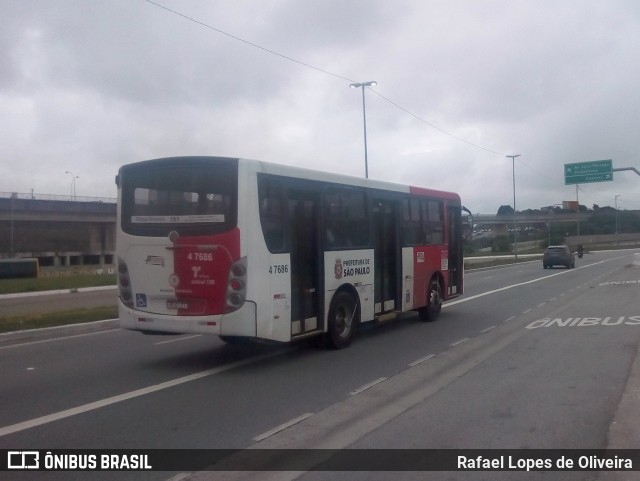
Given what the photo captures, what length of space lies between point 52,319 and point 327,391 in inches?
395

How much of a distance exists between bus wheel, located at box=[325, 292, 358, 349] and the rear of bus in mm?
2513

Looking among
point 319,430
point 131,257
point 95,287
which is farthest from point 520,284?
point 319,430

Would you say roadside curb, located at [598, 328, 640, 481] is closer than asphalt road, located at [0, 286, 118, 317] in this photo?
Yes

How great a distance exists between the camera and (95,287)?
3172cm

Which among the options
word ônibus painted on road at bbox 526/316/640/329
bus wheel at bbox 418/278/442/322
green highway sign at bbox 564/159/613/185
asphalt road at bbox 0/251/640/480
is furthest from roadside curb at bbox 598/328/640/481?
green highway sign at bbox 564/159/613/185

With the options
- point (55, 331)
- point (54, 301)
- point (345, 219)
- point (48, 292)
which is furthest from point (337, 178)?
point (48, 292)

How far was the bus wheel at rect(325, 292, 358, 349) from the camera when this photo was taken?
12375 millimetres

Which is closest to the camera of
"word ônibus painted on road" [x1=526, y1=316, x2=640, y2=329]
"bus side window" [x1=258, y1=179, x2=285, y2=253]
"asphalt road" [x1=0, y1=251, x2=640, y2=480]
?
"asphalt road" [x1=0, y1=251, x2=640, y2=480]

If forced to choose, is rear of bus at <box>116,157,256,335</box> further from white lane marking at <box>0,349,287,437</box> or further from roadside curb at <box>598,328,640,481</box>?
roadside curb at <box>598,328,640,481</box>

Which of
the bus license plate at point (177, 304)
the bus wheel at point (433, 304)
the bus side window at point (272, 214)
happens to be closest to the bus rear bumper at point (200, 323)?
the bus license plate at point (177, 304)

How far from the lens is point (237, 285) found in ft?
33.4

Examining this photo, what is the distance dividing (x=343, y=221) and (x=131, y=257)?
387 centimetres

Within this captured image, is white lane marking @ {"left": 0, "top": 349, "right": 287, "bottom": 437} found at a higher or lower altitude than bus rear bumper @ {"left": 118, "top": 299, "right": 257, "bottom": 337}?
lower

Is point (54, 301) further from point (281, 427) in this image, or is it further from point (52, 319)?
point (281, 427)
